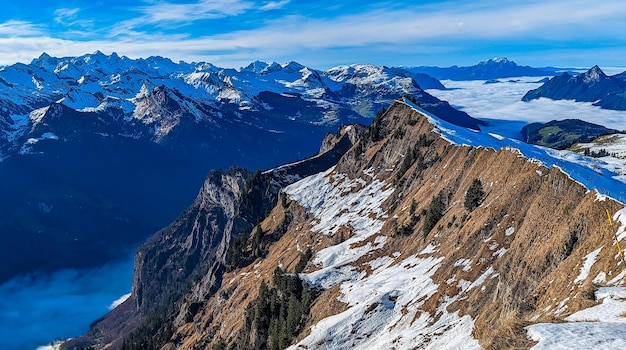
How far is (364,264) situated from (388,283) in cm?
1943

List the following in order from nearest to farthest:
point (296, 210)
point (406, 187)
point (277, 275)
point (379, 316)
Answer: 1. point (379, 316)
2. point (277, 275)
3. point (406, 187)
4. point (296, 210)

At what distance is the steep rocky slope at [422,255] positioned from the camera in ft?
175

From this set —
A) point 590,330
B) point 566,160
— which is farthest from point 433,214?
point 590,330

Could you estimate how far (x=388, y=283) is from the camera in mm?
85125

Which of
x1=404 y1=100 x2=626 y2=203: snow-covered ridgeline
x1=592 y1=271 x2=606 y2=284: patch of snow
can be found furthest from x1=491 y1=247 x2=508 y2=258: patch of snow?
x1=592 y1=271 x2=606 y2=284: patch of snow

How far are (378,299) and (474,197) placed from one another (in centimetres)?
2458

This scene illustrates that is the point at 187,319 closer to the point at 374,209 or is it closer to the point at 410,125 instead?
the point at 374,209

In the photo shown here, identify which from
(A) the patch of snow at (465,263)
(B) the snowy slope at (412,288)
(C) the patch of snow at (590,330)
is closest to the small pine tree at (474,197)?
(B) the snowy slope at (412,288)

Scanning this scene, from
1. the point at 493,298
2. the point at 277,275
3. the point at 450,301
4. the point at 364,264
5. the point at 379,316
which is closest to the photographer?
the point at 493,298

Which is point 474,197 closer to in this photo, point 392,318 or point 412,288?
point 412,288

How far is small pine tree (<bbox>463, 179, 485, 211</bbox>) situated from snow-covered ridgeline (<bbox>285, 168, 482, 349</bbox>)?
33.6 ft

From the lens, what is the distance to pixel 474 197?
284ft

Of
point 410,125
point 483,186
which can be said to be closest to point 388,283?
point 483,186

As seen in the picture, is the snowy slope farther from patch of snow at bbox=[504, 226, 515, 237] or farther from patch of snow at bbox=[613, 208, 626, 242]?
patch of snow at bbox=[613, 208, 626, 242]
